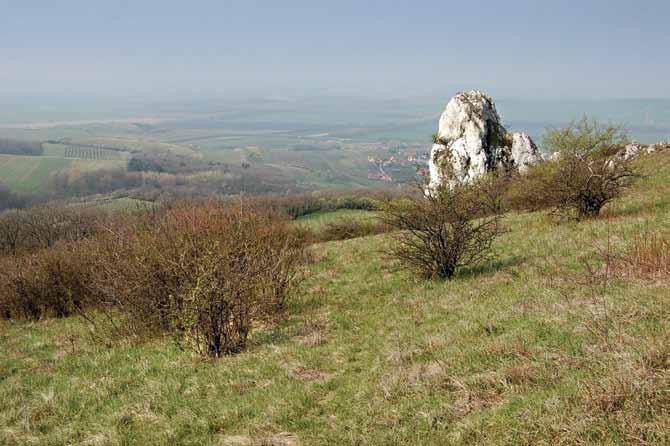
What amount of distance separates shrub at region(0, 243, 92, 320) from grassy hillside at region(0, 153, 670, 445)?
5.59 m

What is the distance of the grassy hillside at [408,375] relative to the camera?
14.0 feet

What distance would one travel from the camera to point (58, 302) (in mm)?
17703

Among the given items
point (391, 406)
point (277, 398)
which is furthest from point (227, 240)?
point (391, 406)

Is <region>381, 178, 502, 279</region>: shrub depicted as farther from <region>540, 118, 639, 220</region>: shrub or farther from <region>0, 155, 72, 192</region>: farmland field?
<region>0, 155, 72, 192</region>: farmland field

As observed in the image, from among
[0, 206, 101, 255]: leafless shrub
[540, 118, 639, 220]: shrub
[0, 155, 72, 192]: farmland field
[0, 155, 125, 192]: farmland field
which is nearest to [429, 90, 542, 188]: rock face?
[540, 118, 639, 220]: shrub

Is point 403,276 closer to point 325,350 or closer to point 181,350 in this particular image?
point 325,350

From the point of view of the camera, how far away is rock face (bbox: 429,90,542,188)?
37312 millimetres

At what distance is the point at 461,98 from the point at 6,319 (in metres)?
36.8

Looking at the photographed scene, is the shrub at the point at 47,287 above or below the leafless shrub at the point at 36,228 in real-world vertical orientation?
above

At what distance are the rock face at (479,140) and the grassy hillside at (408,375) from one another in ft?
86.0

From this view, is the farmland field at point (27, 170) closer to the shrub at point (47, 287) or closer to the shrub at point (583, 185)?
the shrub at point (47, 287)

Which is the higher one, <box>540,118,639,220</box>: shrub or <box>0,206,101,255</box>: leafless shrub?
<box>540,118,639,220</box>: shrub

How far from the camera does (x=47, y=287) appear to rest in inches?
691

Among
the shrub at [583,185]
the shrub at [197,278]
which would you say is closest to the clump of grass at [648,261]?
the shrub at [583,185]
